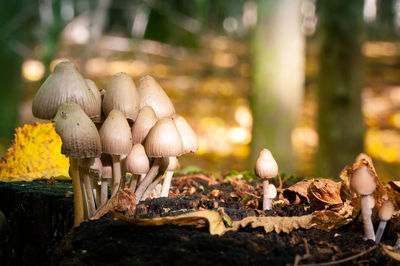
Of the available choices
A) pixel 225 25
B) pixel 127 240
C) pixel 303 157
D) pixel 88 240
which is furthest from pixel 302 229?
pixel 225 25

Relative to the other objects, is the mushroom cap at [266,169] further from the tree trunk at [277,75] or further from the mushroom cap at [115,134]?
the tree trunk at [277,75]

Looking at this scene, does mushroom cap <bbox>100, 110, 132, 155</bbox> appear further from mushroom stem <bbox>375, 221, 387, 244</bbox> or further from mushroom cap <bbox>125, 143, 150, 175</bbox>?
mushroom stem <bbox>375, 221, 387, 244</bbox>

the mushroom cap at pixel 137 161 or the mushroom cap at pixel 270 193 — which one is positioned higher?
the mushroom cap at pixel 137 161

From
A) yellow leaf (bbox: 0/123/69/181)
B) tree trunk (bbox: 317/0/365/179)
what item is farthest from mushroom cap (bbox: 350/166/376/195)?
tree trunk (bbox: 317/0/365/179)

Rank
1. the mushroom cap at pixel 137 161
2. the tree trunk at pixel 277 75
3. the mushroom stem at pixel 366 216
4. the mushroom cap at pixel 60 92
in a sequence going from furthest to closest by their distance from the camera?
the tree trunk at pixel 277 75, the mushroom cap at pixel 137 161, the mushroom cap at pixel 60 92, the mushroom stem at pixel 366 216

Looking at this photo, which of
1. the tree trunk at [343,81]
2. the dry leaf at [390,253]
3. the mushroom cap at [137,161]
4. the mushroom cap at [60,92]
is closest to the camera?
the dry leaf at [390,253]

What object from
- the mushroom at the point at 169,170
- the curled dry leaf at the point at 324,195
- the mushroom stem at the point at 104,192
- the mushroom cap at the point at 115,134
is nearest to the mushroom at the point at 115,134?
the mushroom cap at the point at 115,134

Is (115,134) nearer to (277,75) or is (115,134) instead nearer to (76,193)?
(76,193)
